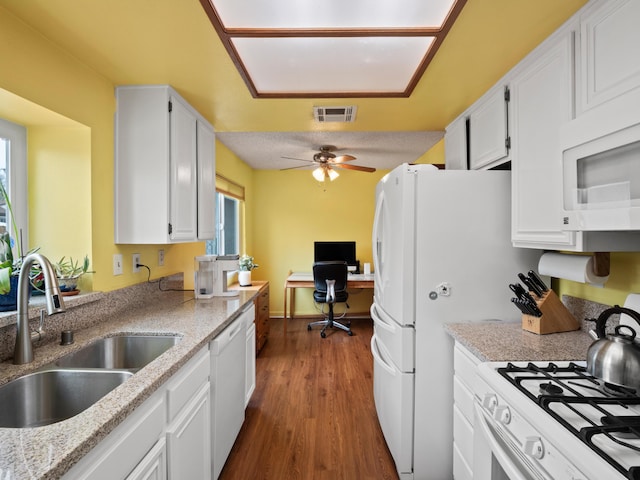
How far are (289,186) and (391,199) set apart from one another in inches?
129

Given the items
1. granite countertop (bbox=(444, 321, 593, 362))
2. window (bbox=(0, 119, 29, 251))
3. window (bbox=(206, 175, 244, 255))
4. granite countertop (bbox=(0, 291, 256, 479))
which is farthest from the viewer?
window (bbox=(206, 175, 244, 255))

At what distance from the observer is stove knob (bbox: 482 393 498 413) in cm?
103

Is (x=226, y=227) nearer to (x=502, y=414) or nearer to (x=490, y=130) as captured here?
(x=490, y=130)

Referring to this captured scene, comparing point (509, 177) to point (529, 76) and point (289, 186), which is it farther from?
point (289, 186)

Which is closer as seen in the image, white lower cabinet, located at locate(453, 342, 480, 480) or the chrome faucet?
the chrome faucet

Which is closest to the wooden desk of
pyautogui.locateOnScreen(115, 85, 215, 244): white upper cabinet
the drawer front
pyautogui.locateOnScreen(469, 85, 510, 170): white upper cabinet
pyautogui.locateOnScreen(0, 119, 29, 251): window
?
pyautogui.locateOnScreen(469, 85, 510, 170): white upper cabinet

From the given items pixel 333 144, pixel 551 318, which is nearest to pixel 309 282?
pixel 333 144

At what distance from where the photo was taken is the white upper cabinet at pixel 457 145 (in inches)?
87.5

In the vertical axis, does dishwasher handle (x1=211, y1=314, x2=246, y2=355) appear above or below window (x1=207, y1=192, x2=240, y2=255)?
below

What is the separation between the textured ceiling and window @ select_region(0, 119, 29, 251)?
69.9 inches

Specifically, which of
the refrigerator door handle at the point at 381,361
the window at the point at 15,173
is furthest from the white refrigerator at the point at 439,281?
the window at the point at 15,173

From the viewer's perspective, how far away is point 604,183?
1056mm

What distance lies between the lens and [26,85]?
52.6 inches

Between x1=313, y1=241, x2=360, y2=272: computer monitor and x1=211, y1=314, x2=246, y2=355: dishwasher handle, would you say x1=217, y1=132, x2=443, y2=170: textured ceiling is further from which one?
x1=211, y1=314, x2=246, y2=355: dishwasher handle
